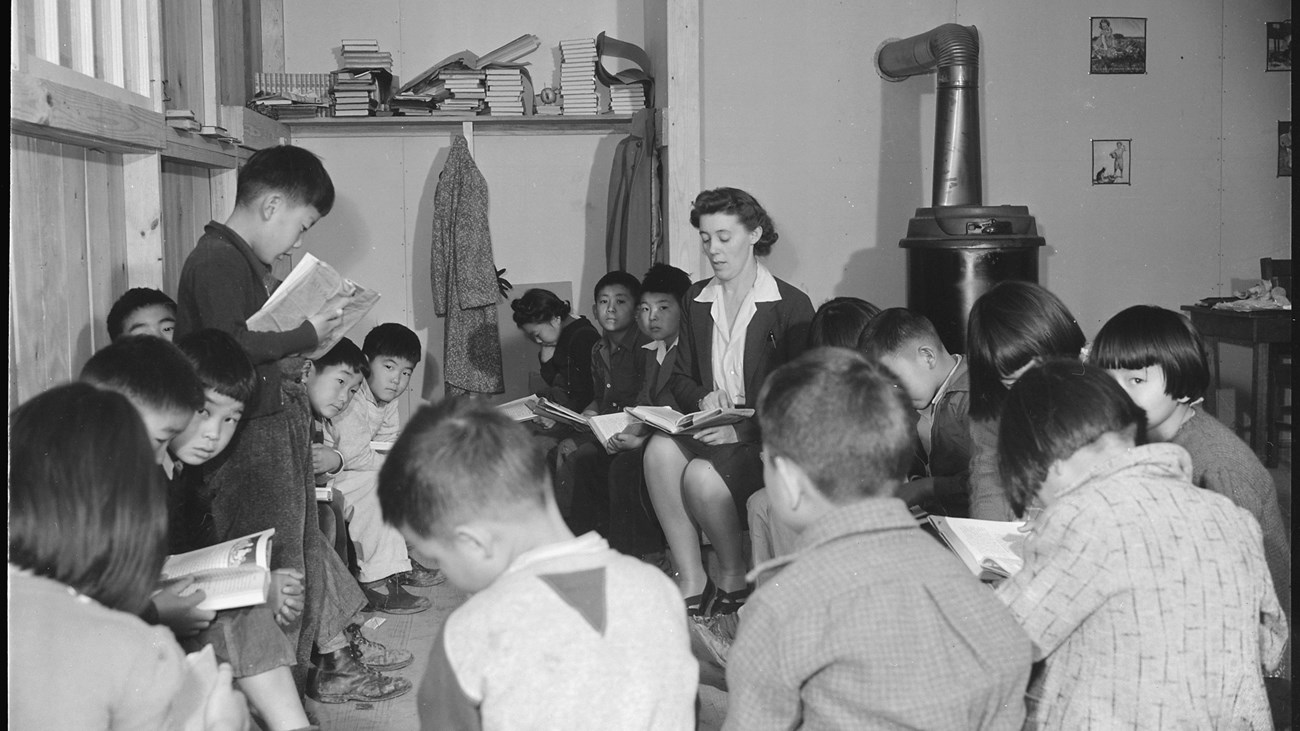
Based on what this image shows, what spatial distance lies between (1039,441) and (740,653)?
59 cm

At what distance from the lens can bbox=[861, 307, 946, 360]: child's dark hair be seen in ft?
8.95

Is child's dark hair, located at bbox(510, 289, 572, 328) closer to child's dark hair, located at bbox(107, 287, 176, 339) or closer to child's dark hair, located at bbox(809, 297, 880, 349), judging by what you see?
child's dark hair, located at bbox(809, 297, 880, 349)

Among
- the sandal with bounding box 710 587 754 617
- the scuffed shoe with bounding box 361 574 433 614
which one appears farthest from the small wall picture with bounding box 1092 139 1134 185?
the scuffed shoe with bounding box 361 574 433 614

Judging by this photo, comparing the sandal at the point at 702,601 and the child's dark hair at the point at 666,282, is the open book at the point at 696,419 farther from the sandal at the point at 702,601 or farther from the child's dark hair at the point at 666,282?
the child's dark hair at the point at 666,282

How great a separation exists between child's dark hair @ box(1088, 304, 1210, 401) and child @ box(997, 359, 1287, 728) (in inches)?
21.8

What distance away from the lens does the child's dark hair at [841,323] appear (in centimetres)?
292

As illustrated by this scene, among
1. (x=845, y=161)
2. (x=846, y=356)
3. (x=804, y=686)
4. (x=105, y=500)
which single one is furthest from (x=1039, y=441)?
(x=845, y=161)

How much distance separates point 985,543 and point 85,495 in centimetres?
136

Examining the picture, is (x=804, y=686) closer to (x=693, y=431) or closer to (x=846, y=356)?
(x=846, y=356)

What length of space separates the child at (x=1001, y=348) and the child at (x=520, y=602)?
109cm

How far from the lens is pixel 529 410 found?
3.87m

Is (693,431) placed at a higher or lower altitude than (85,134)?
lower

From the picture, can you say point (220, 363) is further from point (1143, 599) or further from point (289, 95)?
point (289, 95)

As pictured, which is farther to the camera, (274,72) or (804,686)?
(274,72)
